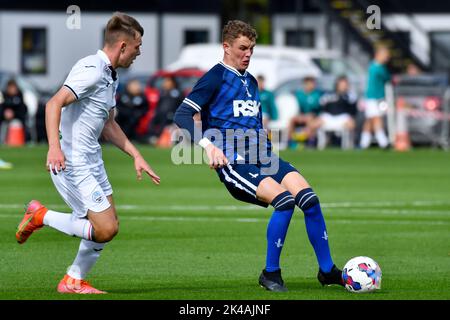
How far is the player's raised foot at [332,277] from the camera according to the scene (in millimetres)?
10461

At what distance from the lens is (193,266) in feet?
39.3

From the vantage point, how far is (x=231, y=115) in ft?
34.8

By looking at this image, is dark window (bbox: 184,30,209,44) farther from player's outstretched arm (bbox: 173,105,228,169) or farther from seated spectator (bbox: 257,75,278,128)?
player's outstretched arm (bbox: 173,105,228,169)

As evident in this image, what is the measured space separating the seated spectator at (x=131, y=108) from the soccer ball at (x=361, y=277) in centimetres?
2533

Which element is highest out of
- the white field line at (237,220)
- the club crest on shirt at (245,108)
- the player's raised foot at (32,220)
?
the club crest on shirt at (245,108)

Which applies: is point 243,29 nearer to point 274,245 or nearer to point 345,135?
point 274,245

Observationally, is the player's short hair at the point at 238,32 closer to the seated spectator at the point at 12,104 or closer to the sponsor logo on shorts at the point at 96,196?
the sponsor logo on shorts at the point at 96,196

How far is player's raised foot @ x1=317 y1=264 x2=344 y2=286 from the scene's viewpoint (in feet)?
34.3

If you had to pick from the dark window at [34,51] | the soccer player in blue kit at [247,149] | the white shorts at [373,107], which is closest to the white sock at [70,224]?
the soccer player in blue kit at [247,149]

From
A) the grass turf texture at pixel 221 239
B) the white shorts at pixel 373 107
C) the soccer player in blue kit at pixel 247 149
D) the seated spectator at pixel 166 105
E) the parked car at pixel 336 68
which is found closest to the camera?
→ the soccer player in blue kit at pixel 247 149

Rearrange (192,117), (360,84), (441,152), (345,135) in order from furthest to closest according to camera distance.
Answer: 1. (360,84)
2. (345,135)
3. (441,152)
4. (192,117)

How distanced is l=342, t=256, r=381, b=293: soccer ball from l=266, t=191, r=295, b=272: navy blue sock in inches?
21.5

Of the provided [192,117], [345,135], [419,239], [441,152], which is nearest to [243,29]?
[192,117]

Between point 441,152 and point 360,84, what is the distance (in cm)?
729
